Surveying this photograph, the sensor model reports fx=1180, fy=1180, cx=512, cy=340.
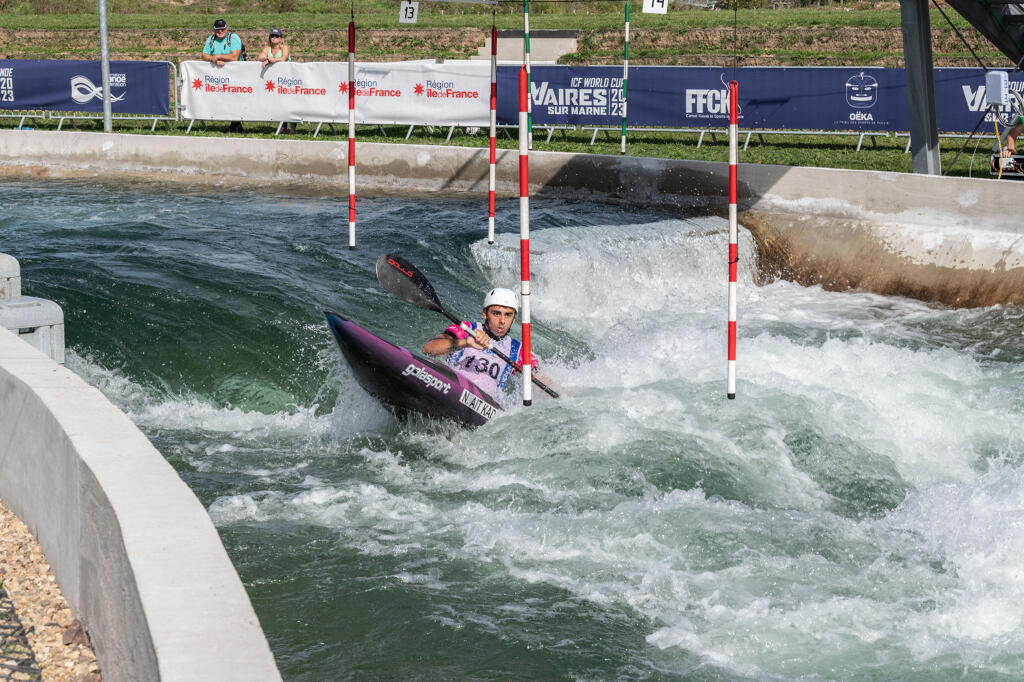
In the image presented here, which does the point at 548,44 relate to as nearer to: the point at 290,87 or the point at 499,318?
the point at 290,87

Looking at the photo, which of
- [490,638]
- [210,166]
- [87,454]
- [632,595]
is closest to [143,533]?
[87,454]

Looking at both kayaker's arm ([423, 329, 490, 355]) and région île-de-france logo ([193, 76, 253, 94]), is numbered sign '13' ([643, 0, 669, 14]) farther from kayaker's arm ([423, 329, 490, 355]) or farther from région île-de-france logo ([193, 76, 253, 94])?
région île-de-france logo ([193, 76, 253, 94])

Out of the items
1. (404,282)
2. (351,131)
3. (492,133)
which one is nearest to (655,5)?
(492,133)

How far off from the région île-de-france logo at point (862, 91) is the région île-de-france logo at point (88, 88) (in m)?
11.3

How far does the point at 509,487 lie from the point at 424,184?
999cm

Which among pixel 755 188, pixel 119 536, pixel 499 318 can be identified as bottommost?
pixel 499 318

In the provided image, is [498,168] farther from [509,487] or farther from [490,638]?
[490,638]

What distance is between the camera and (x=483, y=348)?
7.58m

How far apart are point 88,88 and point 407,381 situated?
559 inches

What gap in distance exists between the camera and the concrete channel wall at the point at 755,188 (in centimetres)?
1212

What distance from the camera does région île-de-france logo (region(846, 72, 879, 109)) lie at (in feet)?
56.0

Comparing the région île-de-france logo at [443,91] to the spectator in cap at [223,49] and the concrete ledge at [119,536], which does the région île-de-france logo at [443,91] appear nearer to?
the spectator in cap at [223,49]

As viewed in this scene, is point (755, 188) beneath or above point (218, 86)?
beneath

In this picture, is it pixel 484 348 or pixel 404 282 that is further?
pixel 404 282
